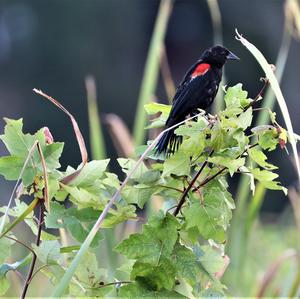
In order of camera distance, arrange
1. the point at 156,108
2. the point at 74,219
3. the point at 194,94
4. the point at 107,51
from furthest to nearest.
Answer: the point at 107,51, the point at 194,94, the point at 156,108, the point at 74,219

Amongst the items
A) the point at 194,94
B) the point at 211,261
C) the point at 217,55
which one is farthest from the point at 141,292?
the point at 217,55

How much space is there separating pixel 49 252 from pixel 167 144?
1.32 ft

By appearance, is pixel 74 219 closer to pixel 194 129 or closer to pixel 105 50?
pixel 194 129

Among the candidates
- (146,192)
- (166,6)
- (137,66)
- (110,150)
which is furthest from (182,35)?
(146,192)

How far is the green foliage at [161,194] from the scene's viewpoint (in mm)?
1148

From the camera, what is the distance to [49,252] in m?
1.16

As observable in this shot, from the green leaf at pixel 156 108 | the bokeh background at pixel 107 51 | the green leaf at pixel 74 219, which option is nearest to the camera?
the green leaf at pixel 74 219

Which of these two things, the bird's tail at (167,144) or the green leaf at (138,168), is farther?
the bird's tail at (167,144)

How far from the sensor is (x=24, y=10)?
1167cm

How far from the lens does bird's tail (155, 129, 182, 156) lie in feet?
4.70

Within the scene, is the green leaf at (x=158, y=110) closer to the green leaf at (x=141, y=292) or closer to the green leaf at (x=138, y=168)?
the green leaf at (x=138, y=168)

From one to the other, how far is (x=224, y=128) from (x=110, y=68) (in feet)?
33.4

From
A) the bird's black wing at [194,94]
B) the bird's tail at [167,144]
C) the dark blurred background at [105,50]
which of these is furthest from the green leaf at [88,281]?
the dark blurred background at [105,50]

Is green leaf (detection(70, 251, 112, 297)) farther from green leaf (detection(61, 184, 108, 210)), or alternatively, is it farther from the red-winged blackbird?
the red-winged blackbird
